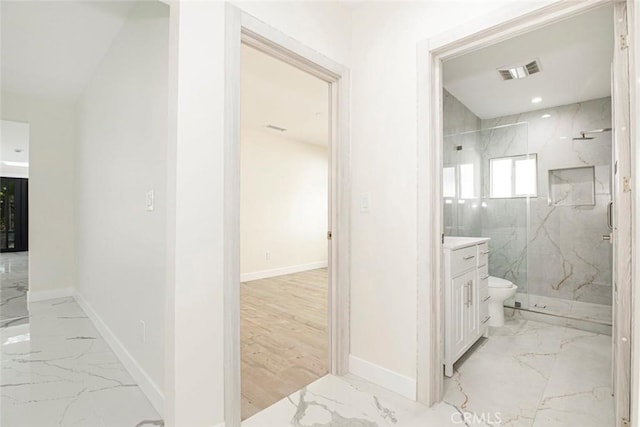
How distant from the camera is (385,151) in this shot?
1999mm

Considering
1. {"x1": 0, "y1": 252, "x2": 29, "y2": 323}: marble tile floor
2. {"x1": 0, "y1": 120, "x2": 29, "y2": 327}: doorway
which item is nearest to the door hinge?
{"x1": 0, "y1": 120, "x2": 29, "y2": 327}: doorway

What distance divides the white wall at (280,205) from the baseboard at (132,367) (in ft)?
7.60

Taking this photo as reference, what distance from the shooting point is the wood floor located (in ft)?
6.48

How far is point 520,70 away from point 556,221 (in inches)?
79.0

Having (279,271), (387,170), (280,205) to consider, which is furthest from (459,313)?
(280,205)

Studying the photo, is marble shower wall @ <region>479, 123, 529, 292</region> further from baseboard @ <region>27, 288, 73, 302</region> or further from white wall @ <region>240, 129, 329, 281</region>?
baseboard @ <region>27, 288, 73, 302</region>

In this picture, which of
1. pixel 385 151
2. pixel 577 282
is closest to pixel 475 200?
pixel 577 282

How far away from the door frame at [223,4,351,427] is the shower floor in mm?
2637

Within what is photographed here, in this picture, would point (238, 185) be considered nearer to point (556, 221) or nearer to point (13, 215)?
point (556, 221)

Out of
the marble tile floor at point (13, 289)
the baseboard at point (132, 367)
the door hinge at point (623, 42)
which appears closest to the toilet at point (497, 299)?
the door hinge at point (623, 42)

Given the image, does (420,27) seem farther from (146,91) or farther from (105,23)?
(105,23)

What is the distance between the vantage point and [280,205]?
571cm

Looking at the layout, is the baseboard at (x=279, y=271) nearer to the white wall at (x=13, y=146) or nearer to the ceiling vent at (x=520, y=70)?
the white wall at (x=13, y=146)

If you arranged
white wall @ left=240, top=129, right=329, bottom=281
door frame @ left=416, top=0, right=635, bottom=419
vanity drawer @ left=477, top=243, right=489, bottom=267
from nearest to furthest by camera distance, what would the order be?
door frame @ left=416, top=0, right=635, bottom=419, vanity drawer @ left=477, top=243, right=489, bottom=267, white wall @ left=240, top=129, right=329, bottom=281
